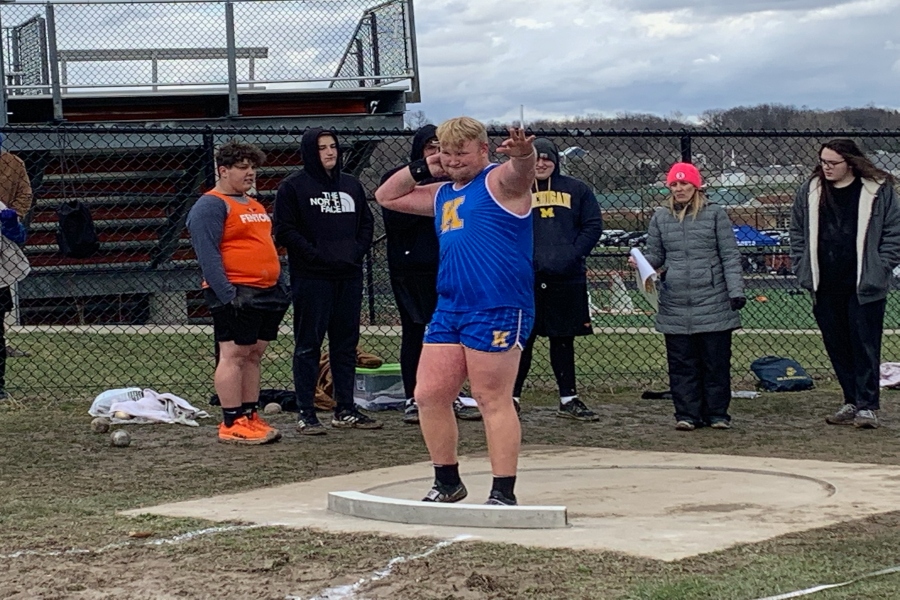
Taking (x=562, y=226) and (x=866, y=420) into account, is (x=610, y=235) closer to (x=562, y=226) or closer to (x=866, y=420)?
(x=562, y=226)

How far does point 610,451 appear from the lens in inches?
316

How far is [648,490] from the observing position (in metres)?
6.51

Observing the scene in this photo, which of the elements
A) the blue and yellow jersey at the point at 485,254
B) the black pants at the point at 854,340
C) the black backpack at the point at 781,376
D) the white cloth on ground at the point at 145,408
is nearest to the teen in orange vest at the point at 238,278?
the white cloth on ground at the point at 145,408

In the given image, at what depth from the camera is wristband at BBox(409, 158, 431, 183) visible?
20.4 ft

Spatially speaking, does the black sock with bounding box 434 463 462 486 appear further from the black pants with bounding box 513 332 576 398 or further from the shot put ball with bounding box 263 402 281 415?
the shot put ball with bounding box 263 402 281 415

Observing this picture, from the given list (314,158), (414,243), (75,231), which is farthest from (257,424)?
(75,231)

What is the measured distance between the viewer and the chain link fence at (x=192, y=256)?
1202 centimetres

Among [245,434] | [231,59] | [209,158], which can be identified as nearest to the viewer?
[245,434]

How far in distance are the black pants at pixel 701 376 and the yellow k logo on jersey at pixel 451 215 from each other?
3682mm

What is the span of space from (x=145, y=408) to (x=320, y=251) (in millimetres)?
1924

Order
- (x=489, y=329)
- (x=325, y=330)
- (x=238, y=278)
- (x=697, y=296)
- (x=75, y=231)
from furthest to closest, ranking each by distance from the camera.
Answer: (x=75, y=231) < (x=697, y=296) < (x=325, y=330) < (x=238, y=278) < (x=489, y=329)

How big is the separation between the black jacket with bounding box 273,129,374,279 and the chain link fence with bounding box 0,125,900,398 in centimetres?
167

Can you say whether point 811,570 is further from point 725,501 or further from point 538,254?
point 538,254

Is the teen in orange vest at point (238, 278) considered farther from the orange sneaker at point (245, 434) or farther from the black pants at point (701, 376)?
the black pants at point (701, 376)
